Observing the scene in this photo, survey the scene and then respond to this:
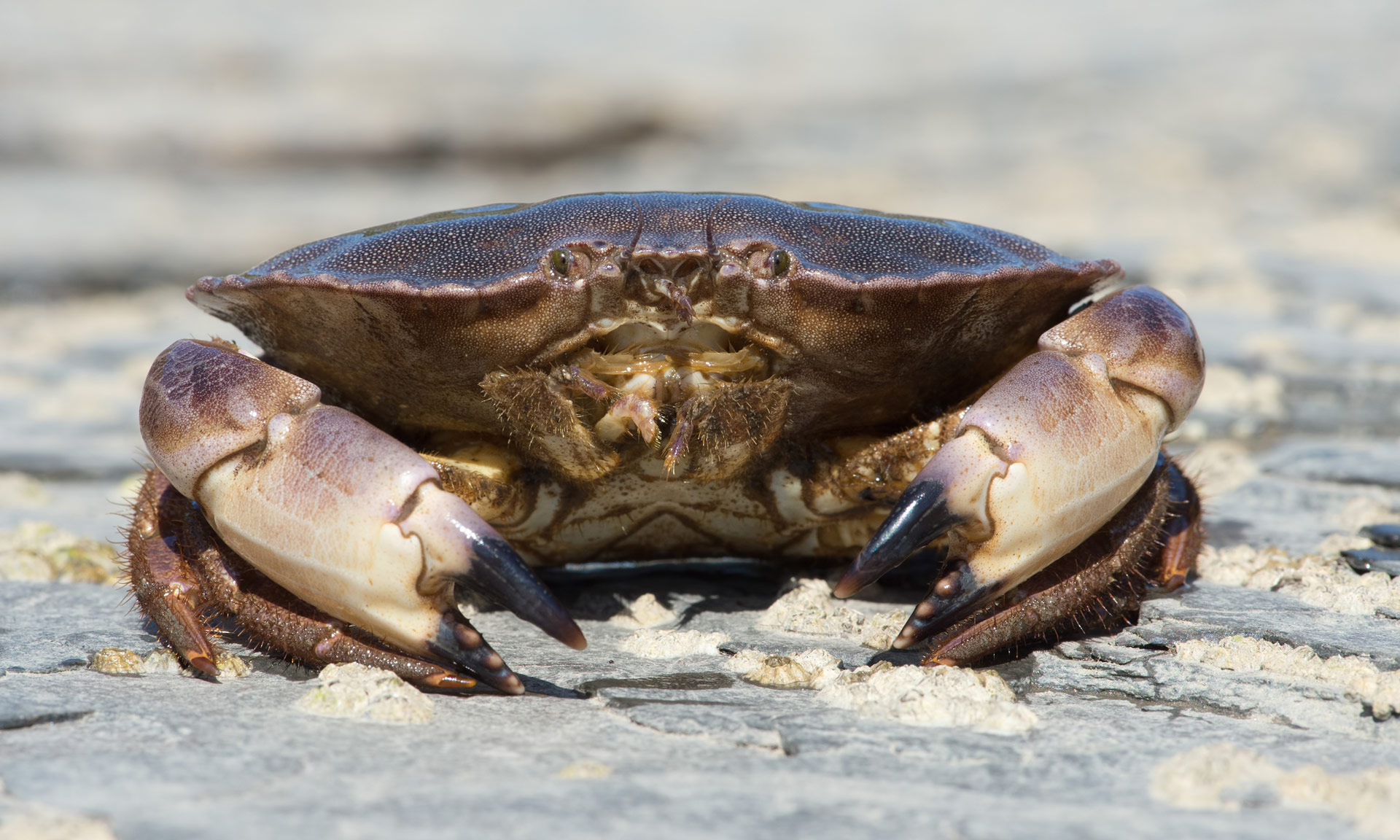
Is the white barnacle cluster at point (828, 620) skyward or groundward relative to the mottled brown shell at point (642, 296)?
groundward

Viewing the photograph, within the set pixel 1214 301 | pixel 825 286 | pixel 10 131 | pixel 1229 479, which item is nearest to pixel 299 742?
pixel 825 286

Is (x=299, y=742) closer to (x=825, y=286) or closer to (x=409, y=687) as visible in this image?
(x=409, y=687)

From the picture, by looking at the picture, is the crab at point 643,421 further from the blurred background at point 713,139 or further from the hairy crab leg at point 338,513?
the blurred background at point 713,139

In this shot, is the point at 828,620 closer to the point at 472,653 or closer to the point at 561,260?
the point at 472,653

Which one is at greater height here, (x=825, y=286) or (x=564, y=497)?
(x=825, y=286)

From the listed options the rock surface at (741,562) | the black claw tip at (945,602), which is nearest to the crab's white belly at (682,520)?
the rock surface at (741,562)

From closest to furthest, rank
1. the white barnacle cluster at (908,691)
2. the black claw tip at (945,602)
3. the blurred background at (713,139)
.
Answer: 1. the white barnacle cluster at (908,691)
2. the black claw tip at (945,602)
3. the blurred background at (713,139)

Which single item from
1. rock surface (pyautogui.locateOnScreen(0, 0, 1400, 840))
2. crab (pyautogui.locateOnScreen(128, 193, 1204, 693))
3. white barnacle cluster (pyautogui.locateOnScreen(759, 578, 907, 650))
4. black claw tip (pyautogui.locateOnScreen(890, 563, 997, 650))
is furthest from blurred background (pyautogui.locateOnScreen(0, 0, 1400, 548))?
black claw tip (pyautogui.locateOnScreen(890, 563, 997, 650))

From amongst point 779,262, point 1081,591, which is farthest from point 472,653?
point 1081,591
